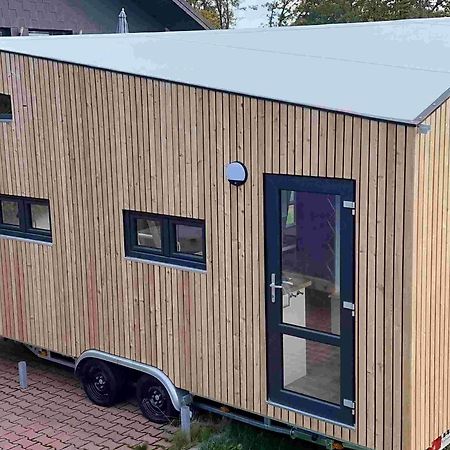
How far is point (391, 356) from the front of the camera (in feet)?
16.9

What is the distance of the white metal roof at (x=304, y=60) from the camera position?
5.34 meters

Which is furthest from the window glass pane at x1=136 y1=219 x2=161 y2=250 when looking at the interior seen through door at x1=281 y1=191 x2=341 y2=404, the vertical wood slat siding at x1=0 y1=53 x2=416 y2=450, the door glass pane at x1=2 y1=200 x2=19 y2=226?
the door glass pane at x1=2 y1=200 x2=19 y2=226

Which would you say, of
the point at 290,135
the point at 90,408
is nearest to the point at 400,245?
the point at 290,135

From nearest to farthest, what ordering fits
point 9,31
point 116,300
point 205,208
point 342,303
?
point 342,303 → point 205,208 → point 116,300 → point 9,31

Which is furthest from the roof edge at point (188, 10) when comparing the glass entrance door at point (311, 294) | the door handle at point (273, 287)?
the door handle at point (273, 287)

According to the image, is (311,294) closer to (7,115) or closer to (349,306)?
(349,306)

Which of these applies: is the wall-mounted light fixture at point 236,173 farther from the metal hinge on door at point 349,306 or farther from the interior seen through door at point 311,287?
the metal hinge on door at point 349,306

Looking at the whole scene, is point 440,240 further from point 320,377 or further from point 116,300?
point 116,300

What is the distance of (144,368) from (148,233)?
1.21m

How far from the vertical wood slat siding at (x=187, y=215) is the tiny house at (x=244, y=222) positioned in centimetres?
2

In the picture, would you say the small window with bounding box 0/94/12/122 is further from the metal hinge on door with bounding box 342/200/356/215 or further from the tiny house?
the metal hinge on door with bounding box 342/200/356/215

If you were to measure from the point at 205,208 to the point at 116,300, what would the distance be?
143cm

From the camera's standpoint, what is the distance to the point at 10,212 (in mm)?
7953

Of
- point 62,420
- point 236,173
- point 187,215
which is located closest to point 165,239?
point 187,215
